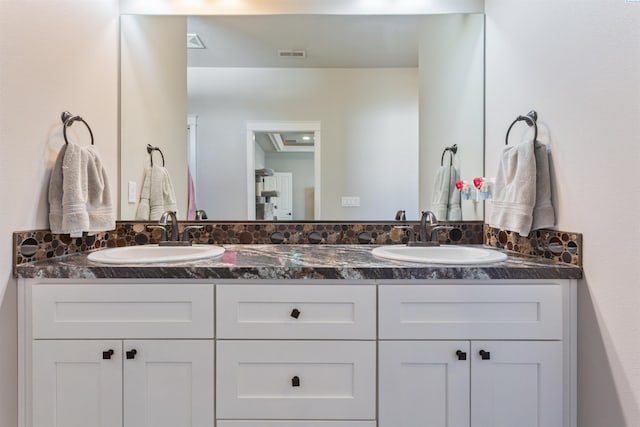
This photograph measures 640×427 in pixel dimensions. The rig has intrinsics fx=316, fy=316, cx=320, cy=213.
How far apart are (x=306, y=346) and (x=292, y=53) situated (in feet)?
4.61

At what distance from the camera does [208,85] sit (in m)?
1.64

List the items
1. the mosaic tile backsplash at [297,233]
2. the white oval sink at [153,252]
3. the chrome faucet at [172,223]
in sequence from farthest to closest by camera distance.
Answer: the mosaic tile backsplash at [297,233] → the chrome faucet at [172,223] → the white oval sink at [153,252]

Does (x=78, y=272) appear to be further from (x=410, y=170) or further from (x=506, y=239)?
(x=506, y=239)

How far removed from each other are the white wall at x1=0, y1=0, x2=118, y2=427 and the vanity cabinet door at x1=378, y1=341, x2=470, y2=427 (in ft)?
3.99

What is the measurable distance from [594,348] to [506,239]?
55 cm

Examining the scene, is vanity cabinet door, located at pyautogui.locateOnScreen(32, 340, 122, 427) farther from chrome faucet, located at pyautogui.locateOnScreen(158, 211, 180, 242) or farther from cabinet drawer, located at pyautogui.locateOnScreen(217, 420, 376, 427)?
chrome faucet, located at pyautogui.locateOnScreen(158, 211, 180, 242)

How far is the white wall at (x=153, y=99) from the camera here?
1614 millimetres

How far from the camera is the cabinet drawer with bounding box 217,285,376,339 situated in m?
1.03

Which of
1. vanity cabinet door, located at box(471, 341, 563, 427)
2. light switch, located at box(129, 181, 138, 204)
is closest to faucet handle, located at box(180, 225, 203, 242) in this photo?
light switch, located at box(129, 181, 138, 204)

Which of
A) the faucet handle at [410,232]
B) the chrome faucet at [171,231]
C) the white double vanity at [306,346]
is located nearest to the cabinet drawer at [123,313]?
the white double vanity at [306,346]

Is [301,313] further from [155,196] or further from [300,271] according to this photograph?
[155,196]

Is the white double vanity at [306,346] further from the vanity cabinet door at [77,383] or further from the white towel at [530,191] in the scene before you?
the white towel at [530,191]

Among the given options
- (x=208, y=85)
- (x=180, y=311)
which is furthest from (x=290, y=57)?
(x=180, y=311)

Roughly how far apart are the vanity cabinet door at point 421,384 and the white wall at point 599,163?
38cm
